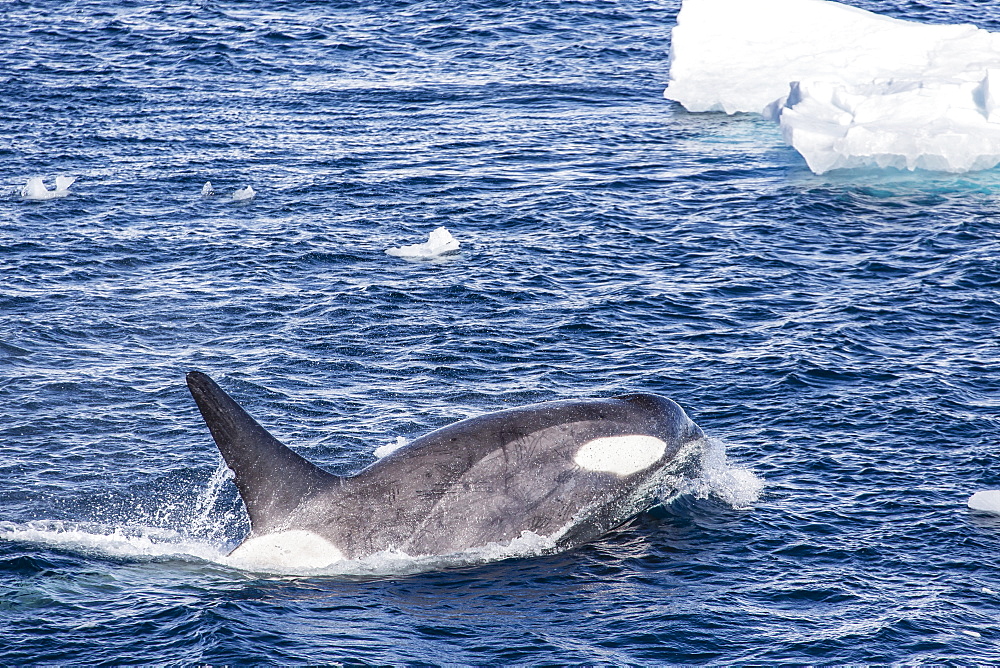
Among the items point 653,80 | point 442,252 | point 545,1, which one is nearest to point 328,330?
point 442,252

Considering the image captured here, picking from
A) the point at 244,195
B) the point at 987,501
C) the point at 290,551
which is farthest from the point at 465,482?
the point at 244,195

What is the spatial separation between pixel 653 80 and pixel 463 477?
28490 millimetres

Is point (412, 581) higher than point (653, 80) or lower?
lower

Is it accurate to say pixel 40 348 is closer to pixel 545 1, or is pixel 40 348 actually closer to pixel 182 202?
pixel 182 202

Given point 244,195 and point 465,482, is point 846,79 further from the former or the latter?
point 465,482

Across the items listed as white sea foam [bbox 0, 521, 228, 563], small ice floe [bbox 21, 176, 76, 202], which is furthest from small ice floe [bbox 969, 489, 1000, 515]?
small ice floe [bbox 21, 176, 76, 202]

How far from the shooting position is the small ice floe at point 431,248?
26.1 meters

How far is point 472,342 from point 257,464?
28.6 ft

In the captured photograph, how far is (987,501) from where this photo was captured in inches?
635

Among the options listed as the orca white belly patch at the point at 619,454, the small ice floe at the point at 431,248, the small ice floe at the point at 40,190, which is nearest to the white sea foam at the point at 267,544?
the orca white belly patch at the point at 619,454

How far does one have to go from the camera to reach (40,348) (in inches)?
845

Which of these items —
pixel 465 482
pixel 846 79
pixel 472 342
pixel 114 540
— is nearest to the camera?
pixel 465 482

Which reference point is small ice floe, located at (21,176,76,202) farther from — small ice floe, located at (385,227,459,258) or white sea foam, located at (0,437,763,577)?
white sea foam, located at (0,437,763,577)

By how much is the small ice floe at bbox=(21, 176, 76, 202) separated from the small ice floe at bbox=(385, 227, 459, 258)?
29.6ft
